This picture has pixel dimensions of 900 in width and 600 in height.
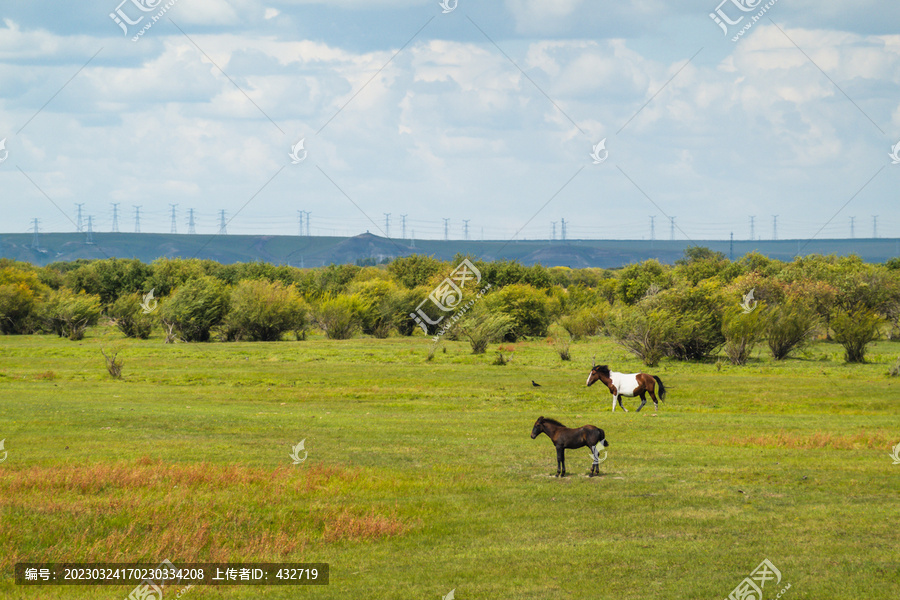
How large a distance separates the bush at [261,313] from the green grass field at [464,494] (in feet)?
149

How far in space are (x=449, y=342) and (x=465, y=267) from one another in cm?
1847

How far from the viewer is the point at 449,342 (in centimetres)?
7706

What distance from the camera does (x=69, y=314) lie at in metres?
80.9

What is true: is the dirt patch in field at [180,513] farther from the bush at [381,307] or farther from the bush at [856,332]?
the bush at [381,307]

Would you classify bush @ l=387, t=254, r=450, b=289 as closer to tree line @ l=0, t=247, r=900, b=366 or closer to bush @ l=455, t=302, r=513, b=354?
tree line @ l=0, t=247, r=900, b=366

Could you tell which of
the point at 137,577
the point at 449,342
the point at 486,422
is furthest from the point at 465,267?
the point at 137,577

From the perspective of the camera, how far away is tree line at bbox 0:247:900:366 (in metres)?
56.3

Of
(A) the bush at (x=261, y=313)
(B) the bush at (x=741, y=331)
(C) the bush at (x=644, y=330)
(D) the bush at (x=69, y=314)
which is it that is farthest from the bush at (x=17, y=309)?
(B) the bush at (x=741, y=331)

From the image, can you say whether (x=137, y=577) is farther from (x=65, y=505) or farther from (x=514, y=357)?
(x=514, y=357)

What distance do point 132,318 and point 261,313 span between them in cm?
1337

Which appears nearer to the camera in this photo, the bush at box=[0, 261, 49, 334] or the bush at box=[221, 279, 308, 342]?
the bush at box=[221, 279, 308, 342]
